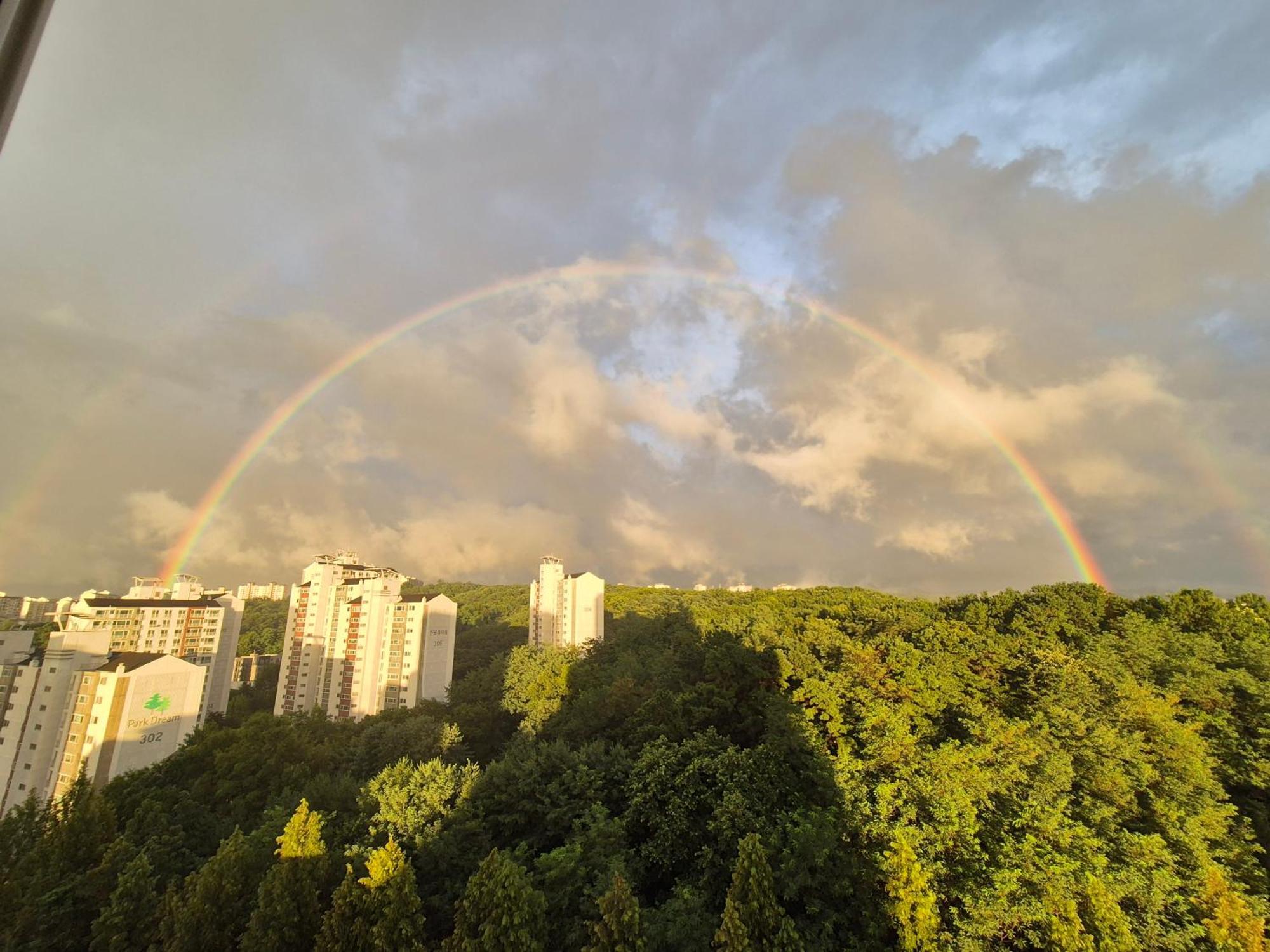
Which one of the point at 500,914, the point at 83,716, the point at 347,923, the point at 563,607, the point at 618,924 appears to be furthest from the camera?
the point at 563,607

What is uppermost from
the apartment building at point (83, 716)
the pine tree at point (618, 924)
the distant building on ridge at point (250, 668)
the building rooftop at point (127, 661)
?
the distant building on ridge at point (250, 668)

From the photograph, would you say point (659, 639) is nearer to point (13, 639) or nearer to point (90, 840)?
point (90, 840)

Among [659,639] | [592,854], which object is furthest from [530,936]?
[659,639]

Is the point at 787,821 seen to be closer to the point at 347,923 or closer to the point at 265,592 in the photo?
the point at 347,923

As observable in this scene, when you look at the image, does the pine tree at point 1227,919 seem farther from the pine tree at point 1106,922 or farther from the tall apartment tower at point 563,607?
the tall apartment tower at point 563,607

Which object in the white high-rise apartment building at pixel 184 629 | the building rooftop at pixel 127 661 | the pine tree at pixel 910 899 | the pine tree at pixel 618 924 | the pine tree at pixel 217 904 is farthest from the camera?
the white high-rise apartment building at pixel 184 629

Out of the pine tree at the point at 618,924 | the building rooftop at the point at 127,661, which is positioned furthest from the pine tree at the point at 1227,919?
the building rooftop at the point at 127,661

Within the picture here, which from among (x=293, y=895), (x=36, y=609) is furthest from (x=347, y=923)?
(x=36, y=609)
